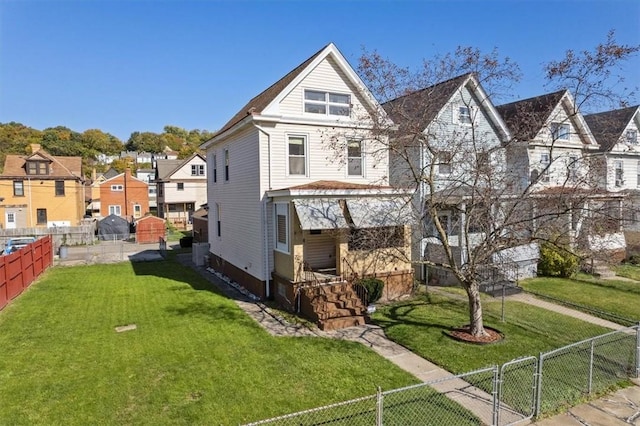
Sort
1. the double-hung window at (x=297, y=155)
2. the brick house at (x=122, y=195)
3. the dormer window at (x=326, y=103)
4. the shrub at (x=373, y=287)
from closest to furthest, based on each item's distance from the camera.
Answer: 1. the shrub at (x=373, y=287)
2. the double-hung window at (x=297, y=155)
3. the dormer window at (x=326, y=103)
4. the brick house at (x=122, y=195)

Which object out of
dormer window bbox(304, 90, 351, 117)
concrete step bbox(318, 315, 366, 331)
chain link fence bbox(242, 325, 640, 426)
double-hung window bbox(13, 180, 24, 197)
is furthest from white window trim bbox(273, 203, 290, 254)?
double-hung window bbox(13, 180, 24, 197)

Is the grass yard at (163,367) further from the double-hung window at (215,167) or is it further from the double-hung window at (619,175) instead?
the double-hung window at (619,175)

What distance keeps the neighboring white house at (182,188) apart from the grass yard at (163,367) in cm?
3687

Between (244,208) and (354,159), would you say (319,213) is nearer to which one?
(354,159)

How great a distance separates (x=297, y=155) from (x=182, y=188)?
127ft

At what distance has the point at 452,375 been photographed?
9391mm

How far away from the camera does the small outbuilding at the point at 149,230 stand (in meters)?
37.2

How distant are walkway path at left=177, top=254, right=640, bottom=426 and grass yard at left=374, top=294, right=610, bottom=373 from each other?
474 millimetres

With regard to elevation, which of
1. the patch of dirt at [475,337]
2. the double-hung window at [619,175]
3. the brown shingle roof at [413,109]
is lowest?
the patch of dirt at [475,337]

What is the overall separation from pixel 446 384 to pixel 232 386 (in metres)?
4.74

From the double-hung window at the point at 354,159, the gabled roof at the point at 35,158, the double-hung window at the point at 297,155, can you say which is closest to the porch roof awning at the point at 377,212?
the double-hung window at the point at 354,159

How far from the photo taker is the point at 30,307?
1509 cm

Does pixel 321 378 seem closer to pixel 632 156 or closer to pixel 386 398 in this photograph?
pixel 386 398

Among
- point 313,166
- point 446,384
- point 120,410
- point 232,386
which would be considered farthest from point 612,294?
point 120,410
